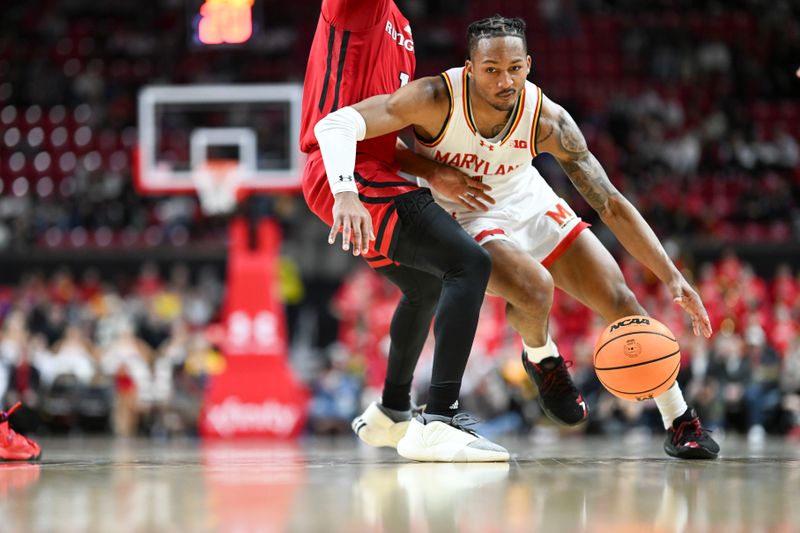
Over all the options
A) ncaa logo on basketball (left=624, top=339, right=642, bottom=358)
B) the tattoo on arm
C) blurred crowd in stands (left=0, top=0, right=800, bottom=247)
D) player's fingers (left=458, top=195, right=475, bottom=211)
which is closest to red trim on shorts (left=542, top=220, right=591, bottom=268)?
the tattoo on arm

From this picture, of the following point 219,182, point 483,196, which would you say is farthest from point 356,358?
point 483,196

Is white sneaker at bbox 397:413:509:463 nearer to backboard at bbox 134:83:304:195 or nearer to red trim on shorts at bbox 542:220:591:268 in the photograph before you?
red trim on shorts at bbox 542:220:591:268

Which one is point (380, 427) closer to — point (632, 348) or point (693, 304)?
point (632, 348)

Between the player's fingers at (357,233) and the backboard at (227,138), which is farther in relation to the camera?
the backboard at (227,138)

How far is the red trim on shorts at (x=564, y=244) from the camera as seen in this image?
4727 mm

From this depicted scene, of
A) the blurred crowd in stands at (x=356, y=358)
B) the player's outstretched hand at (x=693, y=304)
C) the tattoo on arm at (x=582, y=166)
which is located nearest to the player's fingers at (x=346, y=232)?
the tattoo on arm at (x=582, y=166)

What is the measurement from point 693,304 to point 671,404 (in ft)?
1.59

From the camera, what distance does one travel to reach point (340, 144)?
4070 millimetres

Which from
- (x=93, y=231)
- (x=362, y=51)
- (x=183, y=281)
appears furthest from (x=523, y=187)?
(x=93, y=231)

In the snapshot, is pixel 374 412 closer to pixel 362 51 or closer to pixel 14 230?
pixel 362 51

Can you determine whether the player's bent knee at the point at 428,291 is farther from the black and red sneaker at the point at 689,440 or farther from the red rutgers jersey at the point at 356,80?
the black and red sneaker at the point at 689,440

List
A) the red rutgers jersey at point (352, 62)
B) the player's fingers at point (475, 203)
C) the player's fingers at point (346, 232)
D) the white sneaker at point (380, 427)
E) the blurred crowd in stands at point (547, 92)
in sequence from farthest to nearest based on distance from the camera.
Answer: the blurred crowd in stands at point (547, 92)
the white sneaker at point (380, 427)
the player's fingers at point (475, 203)
the red rutgers jersey at point (352, 62)
the player's fingers at point (346, 232)

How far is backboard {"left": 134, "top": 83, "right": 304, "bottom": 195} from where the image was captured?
13672 millimetres

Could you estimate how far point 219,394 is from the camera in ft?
39.1
